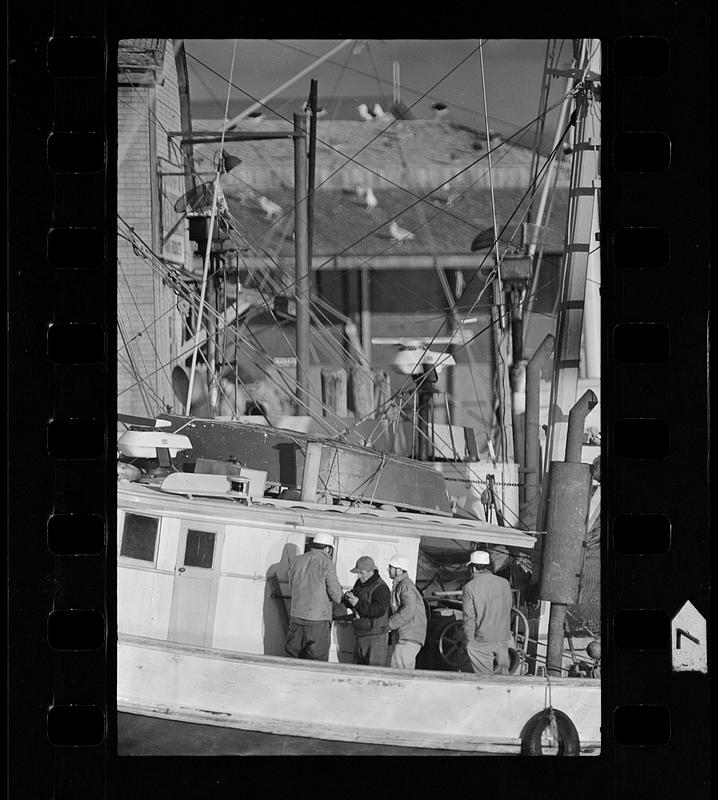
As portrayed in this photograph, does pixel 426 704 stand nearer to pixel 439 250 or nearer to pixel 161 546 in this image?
pixel 161 546

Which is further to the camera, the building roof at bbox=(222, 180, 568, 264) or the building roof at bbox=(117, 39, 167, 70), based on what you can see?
the building roof at bbox=(222, 180, 568, 264)

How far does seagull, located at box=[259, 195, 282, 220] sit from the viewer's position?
9.75ft

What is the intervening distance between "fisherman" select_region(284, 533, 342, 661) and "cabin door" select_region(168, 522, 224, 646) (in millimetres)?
271

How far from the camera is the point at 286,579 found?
2982 mm

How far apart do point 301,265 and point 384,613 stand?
106 cm

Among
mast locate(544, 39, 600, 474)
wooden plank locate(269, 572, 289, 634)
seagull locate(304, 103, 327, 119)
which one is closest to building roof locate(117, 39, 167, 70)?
seagull locate(304, 103, 327, 119)

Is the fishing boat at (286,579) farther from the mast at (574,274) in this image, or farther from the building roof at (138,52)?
the building roof at (138,52)

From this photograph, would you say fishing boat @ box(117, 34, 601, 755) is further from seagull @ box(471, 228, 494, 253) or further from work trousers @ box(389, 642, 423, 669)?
seagull @ box(471, 228, 494, 253)

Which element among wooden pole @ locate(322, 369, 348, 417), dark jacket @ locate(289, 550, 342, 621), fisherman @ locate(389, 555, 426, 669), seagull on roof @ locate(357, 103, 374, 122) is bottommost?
fisherman @ locate(389, 555, 426, 669)

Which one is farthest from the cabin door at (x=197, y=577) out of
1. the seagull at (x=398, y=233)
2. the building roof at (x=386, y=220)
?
the seagull at (x=398, y=233)

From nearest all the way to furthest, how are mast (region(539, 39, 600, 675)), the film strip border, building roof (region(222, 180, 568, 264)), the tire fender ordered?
the film strip border
the tire fender
mast (region(539, 39, 600, 675))
building roof (region(222, 180, 568, 264))

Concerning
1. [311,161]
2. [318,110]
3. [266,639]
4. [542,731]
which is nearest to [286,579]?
[266,639]

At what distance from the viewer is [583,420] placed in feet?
8.54
